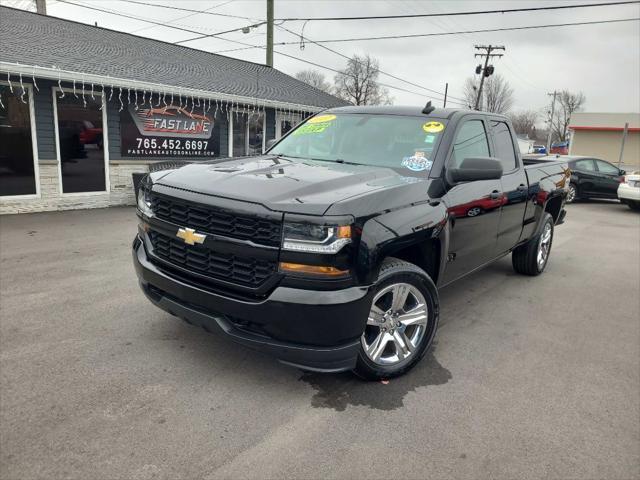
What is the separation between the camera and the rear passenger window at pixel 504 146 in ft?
15.9

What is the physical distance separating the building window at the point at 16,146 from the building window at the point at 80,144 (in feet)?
1.72

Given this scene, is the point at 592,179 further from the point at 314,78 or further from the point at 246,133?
the point at 314,78

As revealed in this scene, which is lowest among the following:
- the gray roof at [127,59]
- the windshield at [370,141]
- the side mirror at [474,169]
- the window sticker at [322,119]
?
the side mirror at [474,169]

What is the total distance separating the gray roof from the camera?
9.71 metres

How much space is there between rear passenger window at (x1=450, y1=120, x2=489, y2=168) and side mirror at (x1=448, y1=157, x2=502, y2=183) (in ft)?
0.66

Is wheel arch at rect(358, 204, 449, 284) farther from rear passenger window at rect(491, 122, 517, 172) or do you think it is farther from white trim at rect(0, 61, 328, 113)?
white trim at rect(0, 61, 328, 113)

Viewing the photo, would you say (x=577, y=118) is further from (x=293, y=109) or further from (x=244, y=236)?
(x=244, y=236)

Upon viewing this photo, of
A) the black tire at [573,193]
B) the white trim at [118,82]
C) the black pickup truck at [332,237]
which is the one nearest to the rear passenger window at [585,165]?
the black tire at [573,193]

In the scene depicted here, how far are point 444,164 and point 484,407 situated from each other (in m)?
1.81

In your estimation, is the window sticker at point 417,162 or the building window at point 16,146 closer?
the window sticker at point 417,162

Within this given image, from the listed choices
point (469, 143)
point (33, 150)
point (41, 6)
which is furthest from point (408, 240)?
point (41, 6)

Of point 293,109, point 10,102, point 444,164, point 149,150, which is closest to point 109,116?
point 149,150

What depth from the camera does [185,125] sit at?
1187 centimetres

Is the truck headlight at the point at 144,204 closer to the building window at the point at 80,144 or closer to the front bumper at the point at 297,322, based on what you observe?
the front bumper at the point at 297,322
